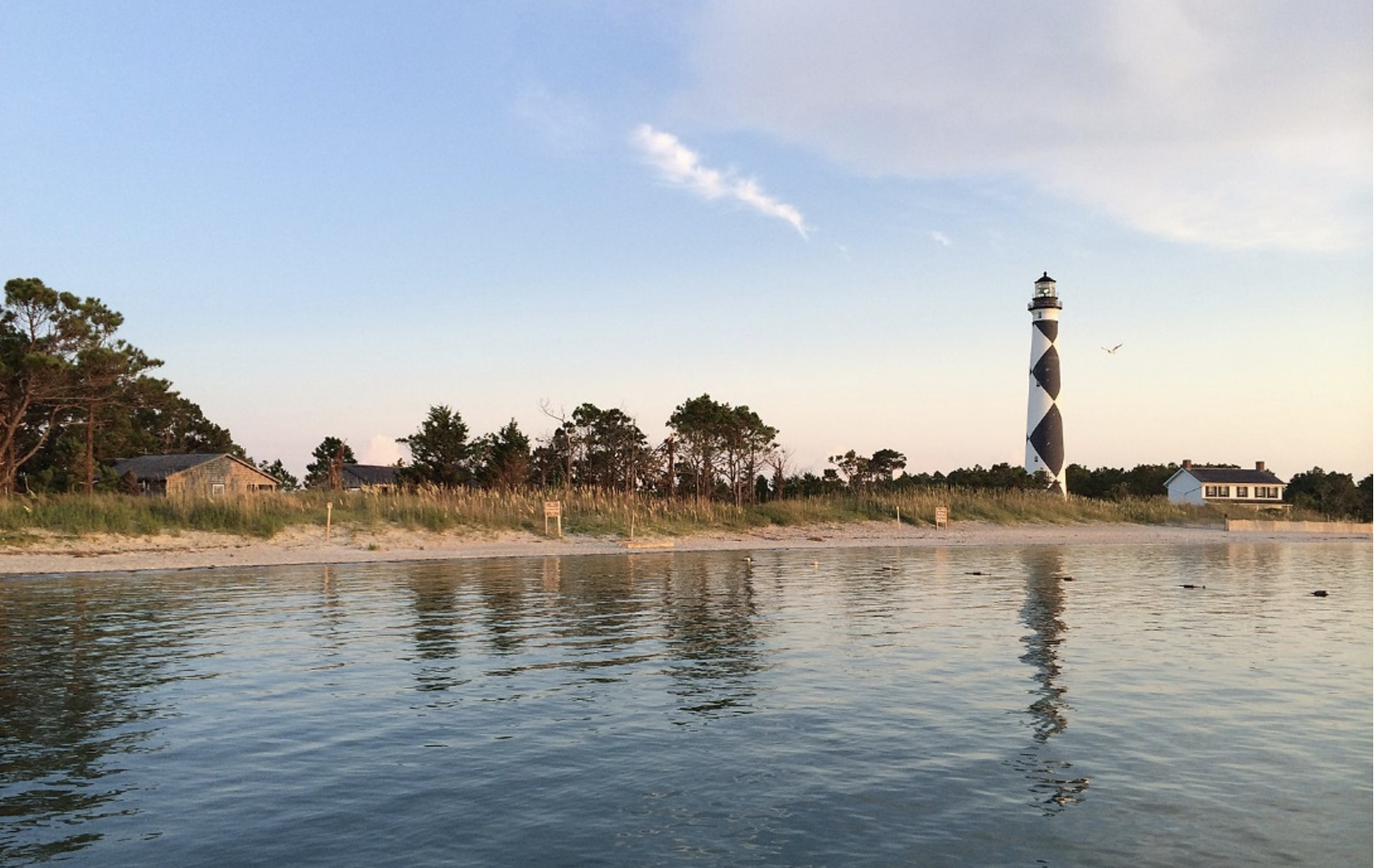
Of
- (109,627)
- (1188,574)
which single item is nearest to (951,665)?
(109,627)

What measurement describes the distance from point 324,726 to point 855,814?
6.16 meters

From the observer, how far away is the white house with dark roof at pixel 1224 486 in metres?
107

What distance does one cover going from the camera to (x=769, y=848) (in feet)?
24.5

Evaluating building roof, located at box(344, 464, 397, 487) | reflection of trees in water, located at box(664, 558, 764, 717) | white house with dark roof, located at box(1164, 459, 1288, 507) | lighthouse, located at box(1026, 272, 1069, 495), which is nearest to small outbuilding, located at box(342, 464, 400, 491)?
building roof, located at box(344, 464, 397, 487)

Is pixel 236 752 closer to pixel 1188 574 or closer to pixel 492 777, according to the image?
pixel 492 777

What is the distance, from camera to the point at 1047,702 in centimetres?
1273

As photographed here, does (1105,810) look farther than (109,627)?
No

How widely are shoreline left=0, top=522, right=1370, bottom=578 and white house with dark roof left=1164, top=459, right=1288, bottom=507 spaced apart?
48.9 m

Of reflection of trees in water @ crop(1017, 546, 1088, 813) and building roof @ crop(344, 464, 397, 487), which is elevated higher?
building roof @ crop(344, 464, 397, 487)

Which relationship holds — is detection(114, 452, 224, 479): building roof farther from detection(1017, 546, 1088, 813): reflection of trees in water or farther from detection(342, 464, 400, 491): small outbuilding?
detection(1017, 546, 1088, 813): reflection of trees in water

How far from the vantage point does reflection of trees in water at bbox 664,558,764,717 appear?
13.1 metres

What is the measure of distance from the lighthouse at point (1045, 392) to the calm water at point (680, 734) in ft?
195

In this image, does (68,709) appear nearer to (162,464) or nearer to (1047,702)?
(1047,702)

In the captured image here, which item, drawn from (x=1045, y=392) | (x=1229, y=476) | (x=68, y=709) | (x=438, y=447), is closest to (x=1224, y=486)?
(x=1229, y=476)
